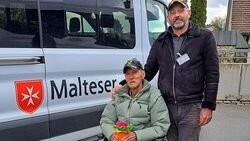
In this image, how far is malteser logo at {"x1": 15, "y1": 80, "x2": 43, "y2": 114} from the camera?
9.37ft

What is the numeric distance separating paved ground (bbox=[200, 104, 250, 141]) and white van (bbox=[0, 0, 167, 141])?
277 cm

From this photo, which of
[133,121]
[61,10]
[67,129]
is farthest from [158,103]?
[61,10]

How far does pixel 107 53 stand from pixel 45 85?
0.86 meters

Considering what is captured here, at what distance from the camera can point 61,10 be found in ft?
10.9

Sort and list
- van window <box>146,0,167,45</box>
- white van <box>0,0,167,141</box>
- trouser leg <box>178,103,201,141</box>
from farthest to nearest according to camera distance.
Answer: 1. van window <box>146,0,167,45</box>
2. trouser leg <box>178,103,201,141</box>
3. white van <box>0,0,167,141</box>

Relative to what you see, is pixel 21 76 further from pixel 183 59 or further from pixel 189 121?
pixel 189 121

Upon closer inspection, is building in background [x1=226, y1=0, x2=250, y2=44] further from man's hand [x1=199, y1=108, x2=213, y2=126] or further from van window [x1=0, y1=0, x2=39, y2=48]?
van window [x1=0, y1=0, x2=39, y2=48]

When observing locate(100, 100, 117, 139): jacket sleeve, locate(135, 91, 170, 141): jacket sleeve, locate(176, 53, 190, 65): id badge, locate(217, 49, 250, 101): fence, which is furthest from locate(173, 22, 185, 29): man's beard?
locate(217, 49, 250, 101): fence

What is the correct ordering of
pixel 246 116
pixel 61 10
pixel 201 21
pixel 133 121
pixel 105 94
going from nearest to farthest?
pixel 133 121
pixel 61 10
pixel 105 94
pixel 246 116
pixel 201 21

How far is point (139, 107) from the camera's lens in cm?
300

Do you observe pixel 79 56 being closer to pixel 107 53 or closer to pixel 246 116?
pixel 107 53

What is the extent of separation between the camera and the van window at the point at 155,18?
14.8 ft

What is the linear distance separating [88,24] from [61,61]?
56cm

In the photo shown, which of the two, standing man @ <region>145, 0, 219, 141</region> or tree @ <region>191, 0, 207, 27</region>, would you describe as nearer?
standing man @ <region>145, 0, 219, 141</region>
